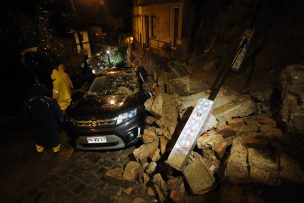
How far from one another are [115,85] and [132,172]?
2918 millimetres

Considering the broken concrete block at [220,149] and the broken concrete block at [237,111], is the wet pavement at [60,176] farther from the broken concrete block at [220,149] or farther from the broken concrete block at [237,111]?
the broken concrete block at [237,111]

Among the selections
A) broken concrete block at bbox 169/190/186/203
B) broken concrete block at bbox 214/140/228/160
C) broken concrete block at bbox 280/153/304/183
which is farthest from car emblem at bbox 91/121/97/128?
broken concrete block at bbox 280/153/304/183

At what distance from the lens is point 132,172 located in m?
4.08

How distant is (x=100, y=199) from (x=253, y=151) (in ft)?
10.3

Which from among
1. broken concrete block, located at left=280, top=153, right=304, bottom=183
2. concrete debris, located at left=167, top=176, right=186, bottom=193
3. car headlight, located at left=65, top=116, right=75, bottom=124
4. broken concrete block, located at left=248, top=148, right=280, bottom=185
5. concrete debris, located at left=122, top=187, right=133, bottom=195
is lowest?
concrete debris, located at left=122, top=187, right=133, bottom=195

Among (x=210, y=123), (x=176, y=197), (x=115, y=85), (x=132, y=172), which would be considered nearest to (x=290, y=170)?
(x=210, y=123)

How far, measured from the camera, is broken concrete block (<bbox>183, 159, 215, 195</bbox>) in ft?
10.2

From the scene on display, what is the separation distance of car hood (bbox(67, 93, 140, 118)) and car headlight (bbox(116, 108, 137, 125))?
0.12 metres

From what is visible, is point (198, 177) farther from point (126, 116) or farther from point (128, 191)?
point (126, 116)

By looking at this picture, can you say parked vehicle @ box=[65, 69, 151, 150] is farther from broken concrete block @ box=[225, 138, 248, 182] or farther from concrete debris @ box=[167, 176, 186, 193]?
broken concrete block @ box=[225, 138, 248, 182]

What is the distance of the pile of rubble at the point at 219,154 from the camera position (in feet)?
9.55

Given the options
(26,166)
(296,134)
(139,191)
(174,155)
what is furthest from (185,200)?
(26,166)

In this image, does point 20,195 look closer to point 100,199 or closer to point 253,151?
point 100,199

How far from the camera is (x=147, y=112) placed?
5832 mm
